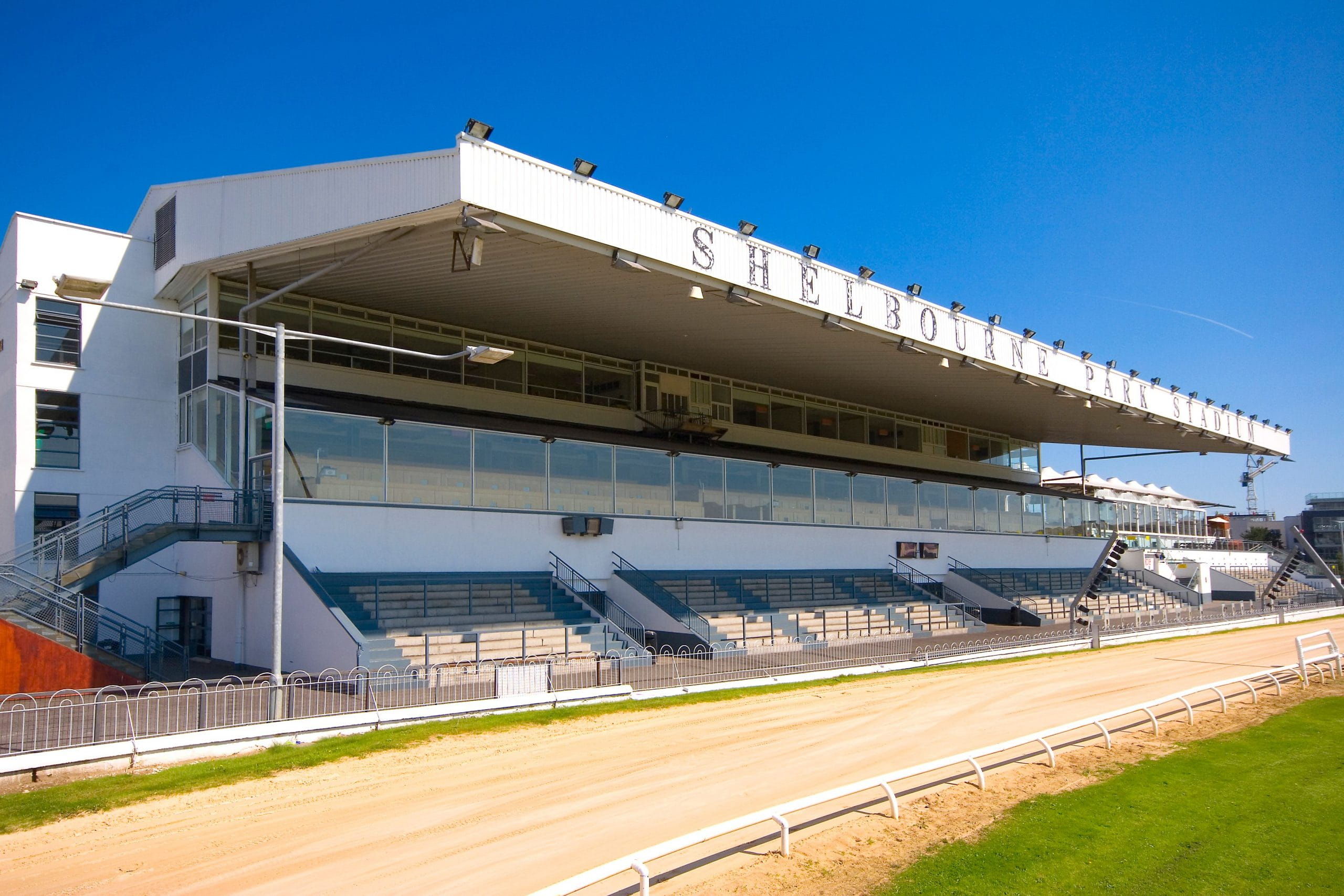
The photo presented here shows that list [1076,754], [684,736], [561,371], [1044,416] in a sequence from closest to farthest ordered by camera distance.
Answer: [1076,754]
[684,736]
[561,371]
[1044,416]

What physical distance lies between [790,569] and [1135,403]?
66.7ft

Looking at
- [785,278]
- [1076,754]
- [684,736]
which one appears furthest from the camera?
[785,278]

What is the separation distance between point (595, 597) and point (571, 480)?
11.8 ft

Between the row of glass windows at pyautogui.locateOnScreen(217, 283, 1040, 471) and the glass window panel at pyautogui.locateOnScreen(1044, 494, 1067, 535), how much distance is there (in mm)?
5183

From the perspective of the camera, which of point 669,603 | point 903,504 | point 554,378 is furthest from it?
point 903,504

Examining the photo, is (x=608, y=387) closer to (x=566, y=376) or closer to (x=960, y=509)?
(x=566, y=376)

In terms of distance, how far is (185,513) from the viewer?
25156 mm

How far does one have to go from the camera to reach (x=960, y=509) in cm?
4578

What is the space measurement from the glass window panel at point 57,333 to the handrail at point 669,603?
52.5ft

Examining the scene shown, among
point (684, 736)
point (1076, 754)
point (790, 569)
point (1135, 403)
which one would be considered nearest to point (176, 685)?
point (684, 736)

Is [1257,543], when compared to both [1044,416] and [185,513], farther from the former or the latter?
[185,513]

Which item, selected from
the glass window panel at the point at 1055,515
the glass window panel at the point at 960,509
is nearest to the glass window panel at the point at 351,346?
the glass window panel at the point at 960,509

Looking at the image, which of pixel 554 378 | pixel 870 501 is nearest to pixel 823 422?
pixel 870 501

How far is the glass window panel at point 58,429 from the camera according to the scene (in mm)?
25828
